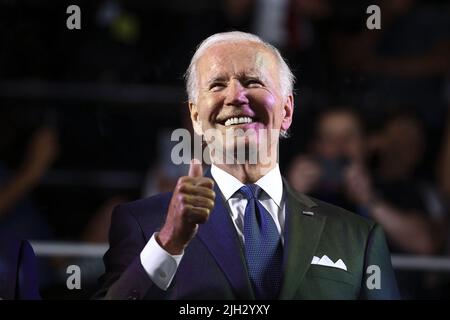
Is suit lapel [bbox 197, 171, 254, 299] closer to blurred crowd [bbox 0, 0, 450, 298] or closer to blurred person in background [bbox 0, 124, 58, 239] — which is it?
blurred crowd [bbox 0, 0, 450, 298]

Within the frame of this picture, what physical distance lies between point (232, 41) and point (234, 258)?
0.94 feet

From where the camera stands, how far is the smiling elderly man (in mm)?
1284

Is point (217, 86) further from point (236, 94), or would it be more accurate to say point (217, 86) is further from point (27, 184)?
point (27, 184)

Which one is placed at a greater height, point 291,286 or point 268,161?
point 268,161

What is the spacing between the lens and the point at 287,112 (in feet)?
4.42

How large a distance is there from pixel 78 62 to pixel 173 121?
0.32 meters

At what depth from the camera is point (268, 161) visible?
1329 millimetres

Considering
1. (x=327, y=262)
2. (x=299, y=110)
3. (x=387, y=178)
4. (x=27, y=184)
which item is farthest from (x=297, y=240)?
(x=27, y=184)

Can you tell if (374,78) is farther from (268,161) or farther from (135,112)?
(268,161)

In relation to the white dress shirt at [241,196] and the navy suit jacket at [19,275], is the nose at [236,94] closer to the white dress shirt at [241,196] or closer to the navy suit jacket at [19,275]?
the white dress shirt at [241,196]

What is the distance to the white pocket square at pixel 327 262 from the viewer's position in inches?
51.8
